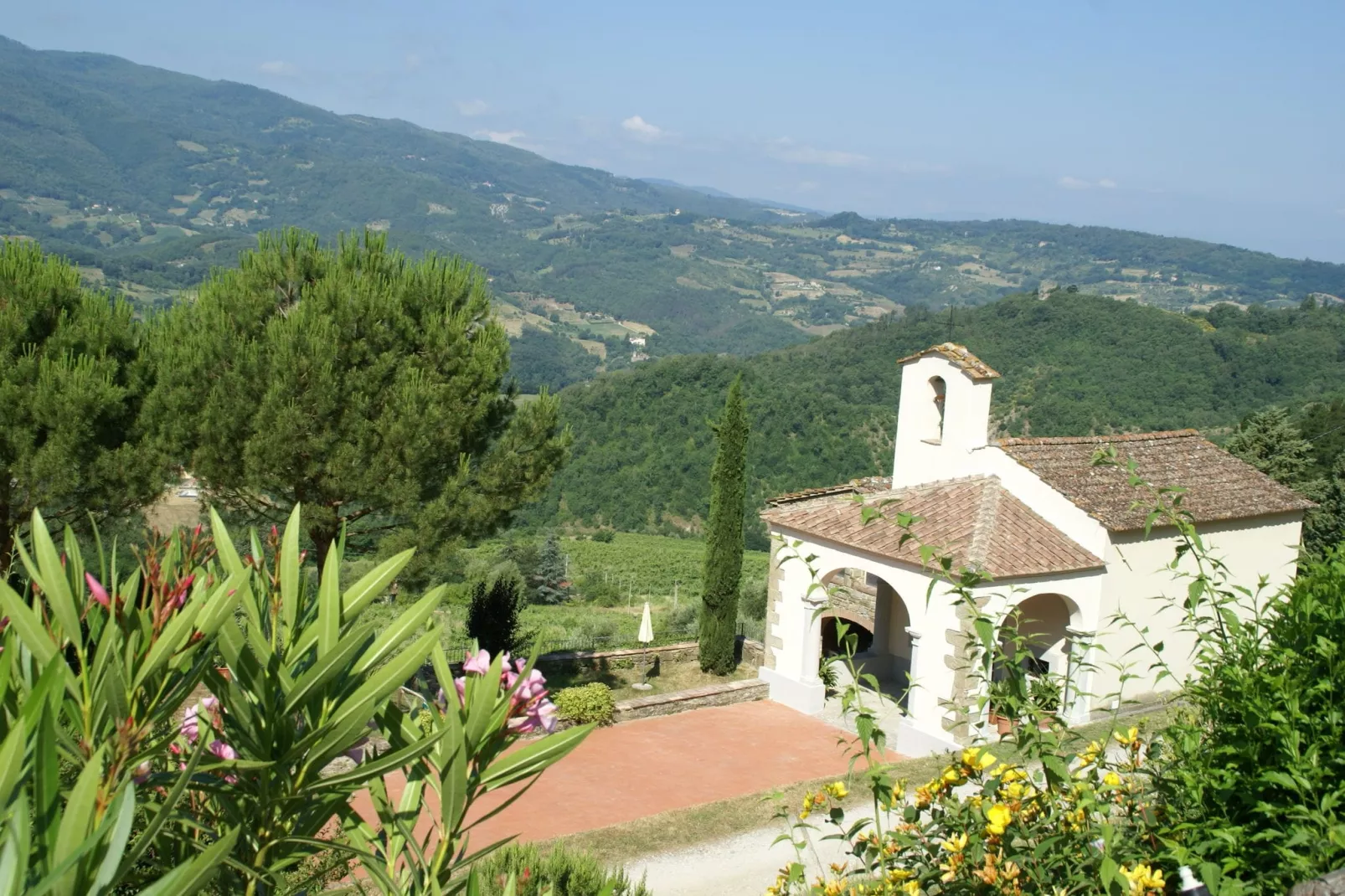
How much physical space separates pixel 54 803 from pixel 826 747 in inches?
492

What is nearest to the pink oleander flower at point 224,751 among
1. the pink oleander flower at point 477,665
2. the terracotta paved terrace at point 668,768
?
the pink oleander flower at point 477,665

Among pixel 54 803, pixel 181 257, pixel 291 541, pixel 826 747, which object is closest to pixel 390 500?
pixel 826 747

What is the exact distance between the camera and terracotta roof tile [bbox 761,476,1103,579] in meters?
13.4

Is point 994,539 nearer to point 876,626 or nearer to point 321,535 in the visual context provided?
point 876,626

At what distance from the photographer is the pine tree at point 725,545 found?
17.0 metres

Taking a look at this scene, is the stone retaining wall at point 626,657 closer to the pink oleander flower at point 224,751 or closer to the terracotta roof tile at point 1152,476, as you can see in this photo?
the terracotta roof tile at point 1152,476

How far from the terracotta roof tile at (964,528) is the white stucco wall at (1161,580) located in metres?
0.63

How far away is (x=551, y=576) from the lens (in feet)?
123

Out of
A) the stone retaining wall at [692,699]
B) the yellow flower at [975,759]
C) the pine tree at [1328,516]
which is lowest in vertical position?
the stone retaining wall at [692,699]

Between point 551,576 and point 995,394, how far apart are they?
89.4 ft

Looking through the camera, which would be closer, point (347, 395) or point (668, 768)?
point (668, 768)

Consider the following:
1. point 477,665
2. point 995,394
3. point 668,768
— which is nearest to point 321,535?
point 668,768

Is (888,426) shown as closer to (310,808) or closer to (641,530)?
(641,530)

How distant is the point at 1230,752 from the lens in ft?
11.5
